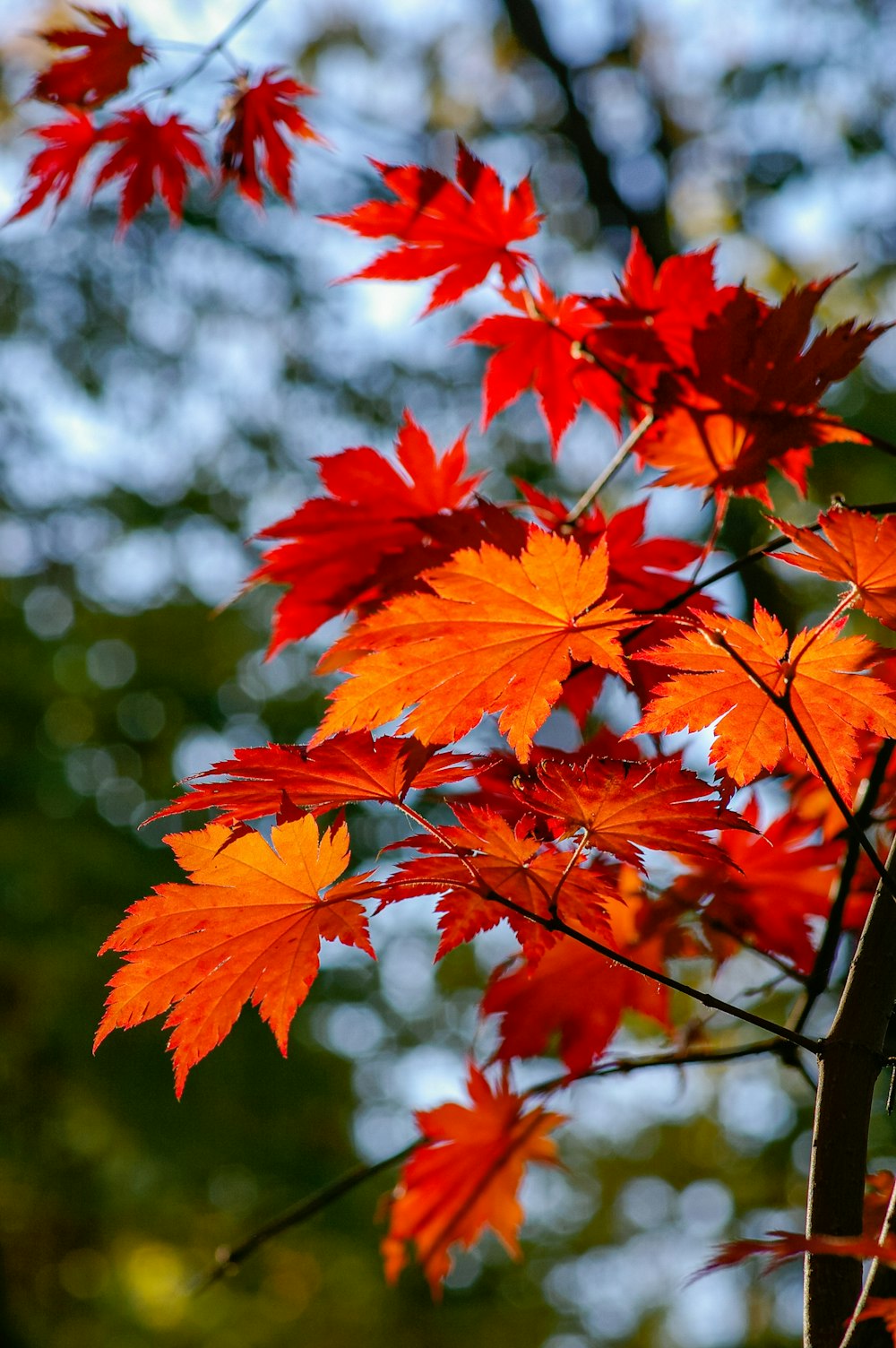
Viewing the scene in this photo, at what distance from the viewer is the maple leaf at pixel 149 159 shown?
114 centimetres

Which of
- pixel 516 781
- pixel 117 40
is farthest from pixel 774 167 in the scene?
pixel 516 781

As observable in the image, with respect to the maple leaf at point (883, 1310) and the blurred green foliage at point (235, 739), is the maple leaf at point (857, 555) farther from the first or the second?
the blurred green foliage at point (235, 739)

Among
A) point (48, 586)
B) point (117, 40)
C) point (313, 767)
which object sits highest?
point (117, 40)

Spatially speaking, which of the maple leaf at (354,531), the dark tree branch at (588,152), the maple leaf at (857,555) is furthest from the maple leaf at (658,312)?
the dark tree branch at (588,152)

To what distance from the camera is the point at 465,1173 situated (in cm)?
93

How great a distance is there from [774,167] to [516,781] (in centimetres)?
340

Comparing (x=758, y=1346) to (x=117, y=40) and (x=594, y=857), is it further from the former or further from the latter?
(x=117, y=40)

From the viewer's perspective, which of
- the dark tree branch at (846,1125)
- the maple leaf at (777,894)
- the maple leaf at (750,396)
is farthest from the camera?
the maple leaf at (777,894)

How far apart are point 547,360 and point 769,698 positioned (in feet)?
1.45

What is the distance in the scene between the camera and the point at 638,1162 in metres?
4.47

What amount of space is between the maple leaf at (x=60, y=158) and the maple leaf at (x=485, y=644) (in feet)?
2.69

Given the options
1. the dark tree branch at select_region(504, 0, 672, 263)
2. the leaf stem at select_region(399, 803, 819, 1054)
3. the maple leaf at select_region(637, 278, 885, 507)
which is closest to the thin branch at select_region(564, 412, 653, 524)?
the maple leaf at select_region(637, 278, 885, 507)

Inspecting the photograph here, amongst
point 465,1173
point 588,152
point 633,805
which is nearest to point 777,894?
point 465,1173

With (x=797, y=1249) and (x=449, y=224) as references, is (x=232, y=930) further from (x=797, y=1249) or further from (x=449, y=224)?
(x=449, y=224)
